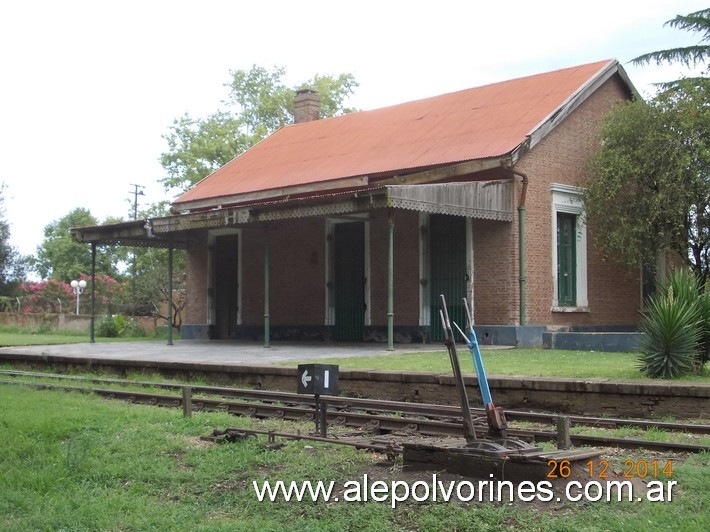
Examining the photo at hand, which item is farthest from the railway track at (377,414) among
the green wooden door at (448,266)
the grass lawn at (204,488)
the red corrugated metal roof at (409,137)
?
the red corrugated metal roof at (409,137)

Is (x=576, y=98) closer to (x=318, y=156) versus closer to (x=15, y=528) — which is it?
(x=318, y=156)

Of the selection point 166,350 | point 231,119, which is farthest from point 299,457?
A: point 231,119

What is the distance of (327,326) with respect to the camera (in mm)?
23516

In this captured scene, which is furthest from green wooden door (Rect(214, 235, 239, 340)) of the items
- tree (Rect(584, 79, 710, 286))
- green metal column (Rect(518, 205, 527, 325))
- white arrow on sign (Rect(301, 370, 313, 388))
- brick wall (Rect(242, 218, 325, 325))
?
white arrow on sign (Rect(301, 370, 313, 388))

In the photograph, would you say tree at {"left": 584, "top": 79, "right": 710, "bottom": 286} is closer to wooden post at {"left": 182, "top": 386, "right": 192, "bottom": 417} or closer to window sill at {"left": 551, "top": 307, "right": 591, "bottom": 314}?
window sill at {"left": 551, "top": 307, "right": 591, "bottom": 314}

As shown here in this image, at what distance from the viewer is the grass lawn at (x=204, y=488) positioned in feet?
18.9

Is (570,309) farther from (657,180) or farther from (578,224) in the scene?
(657,180)

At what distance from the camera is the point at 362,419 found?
10.4 meters

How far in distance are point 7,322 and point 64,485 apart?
123ft

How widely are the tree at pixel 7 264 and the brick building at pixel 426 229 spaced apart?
32.7 meters

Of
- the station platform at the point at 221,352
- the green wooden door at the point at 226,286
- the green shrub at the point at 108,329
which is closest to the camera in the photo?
the station platform at the point at 221,352

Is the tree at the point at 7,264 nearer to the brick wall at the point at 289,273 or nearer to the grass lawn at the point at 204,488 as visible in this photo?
the brick wall at the point at 289,273

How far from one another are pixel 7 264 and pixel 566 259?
43780 mm

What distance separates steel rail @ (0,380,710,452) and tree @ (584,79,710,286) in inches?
456
